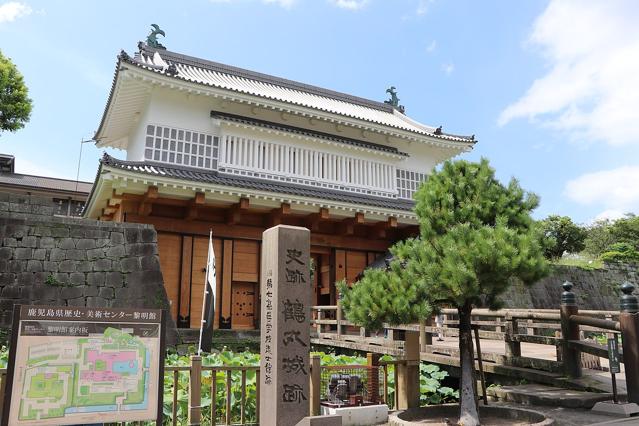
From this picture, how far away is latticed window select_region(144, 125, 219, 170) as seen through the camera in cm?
1449

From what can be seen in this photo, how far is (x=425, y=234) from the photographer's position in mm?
6664

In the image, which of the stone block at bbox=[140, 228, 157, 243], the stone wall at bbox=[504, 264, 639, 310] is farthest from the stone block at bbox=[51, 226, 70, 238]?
the stone wall at bbox=[504, 264, 639, 310]

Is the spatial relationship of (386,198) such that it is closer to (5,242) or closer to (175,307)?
(175,307)

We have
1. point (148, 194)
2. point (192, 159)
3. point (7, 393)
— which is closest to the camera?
point (7, 393)

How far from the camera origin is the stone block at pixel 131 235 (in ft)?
40.4

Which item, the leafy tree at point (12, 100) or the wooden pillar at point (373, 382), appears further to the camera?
the leafy tree at point (12, 100)

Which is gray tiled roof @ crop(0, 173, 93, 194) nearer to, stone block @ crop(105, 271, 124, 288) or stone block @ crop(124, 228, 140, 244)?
stone block @ crop(124, 228, 140, 244)

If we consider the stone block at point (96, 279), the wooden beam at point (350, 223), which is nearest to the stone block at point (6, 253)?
the stone block at point (96, 279)

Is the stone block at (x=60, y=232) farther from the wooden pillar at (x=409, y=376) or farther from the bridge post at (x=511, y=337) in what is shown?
the bridge post at (x=511, y=337)

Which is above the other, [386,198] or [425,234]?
[386,198]

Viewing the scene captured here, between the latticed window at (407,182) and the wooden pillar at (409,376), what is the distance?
37.6ft

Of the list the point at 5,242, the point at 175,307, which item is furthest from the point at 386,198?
the point at 5,242

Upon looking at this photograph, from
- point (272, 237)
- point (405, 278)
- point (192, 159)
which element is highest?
point (192, 159)

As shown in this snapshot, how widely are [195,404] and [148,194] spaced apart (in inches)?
314
